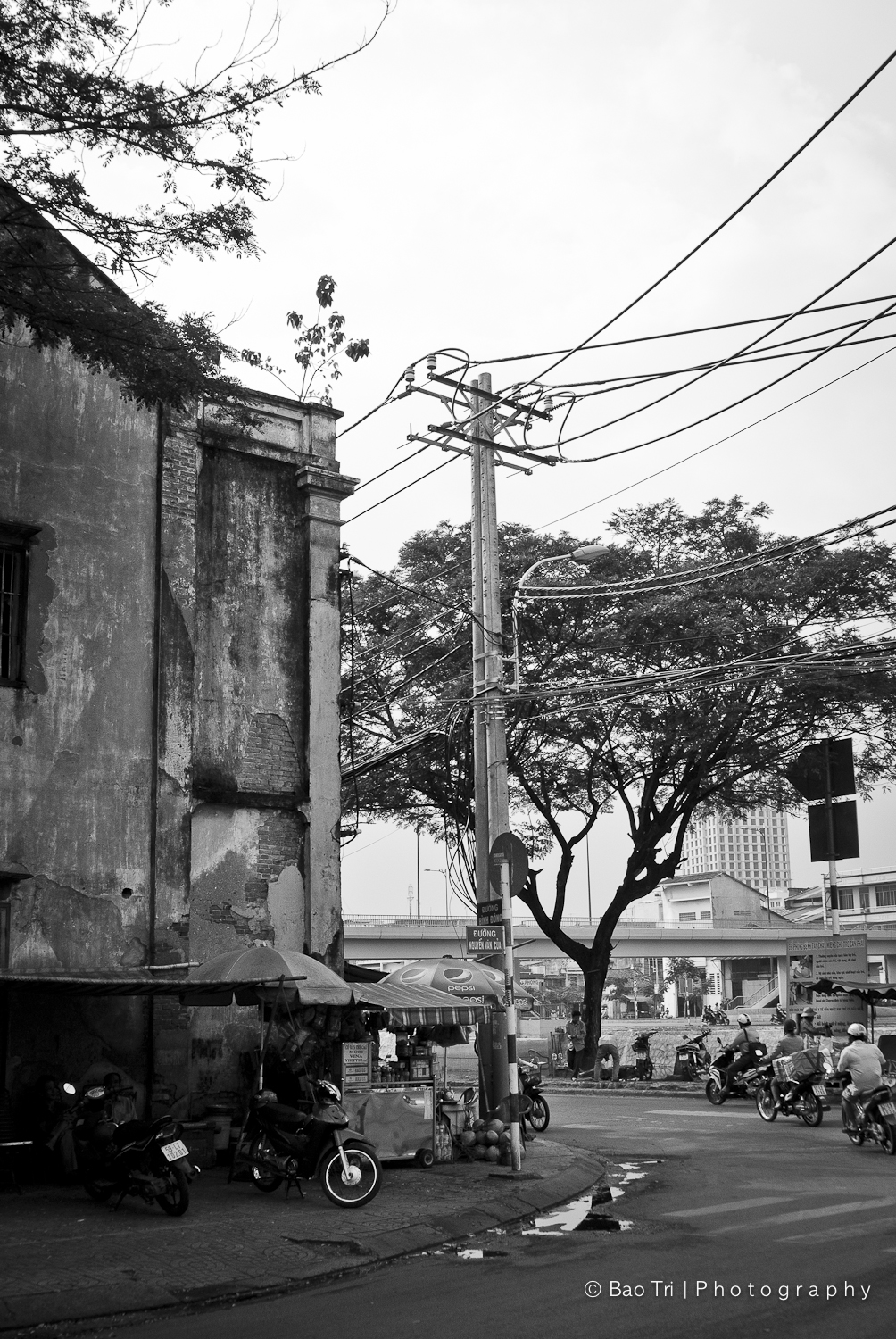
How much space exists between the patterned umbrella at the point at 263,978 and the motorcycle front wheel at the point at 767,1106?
9776 mm

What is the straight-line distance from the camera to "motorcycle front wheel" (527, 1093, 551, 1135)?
1966cm

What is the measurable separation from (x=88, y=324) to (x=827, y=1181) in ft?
35.3

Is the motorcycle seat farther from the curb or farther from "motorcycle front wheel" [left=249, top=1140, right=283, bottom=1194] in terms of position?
the curb

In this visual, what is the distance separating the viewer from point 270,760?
52.8 feet

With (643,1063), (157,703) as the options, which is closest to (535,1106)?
(157,703)

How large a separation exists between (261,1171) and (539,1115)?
824 cm

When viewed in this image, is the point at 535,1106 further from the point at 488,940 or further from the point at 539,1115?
the point at 488,940

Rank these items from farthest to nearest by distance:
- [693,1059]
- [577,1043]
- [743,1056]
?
[577,1043]
[693,1059]
[743,1056]

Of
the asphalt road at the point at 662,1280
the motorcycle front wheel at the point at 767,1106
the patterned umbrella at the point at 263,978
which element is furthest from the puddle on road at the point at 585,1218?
the motorcycle front wheel at the point at 767,1106

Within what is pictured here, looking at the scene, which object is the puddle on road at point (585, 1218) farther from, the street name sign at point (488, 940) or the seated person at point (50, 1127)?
the seated person at point (50, 1127)

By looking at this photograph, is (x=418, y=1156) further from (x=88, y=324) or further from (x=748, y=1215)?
(x=88, y=324)

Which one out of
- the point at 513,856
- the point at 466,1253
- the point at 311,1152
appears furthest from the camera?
the point at 513,856

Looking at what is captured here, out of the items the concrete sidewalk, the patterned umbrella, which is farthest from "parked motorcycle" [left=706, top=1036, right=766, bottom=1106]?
the patterned umbrella

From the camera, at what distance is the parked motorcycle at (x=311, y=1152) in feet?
38.4
